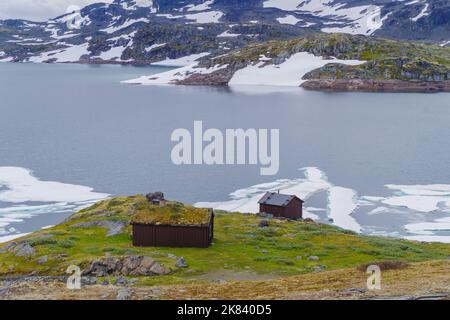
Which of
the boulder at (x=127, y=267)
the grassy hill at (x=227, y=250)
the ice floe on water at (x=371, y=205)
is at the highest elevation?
the boulder at (x=127, y=267)

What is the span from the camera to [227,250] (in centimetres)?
4669

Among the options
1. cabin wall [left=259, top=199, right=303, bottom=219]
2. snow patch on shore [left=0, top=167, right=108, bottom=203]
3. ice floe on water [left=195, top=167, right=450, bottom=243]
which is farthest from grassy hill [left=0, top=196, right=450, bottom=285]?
snow patch on shore [left=0, top=167, right=108, bottom=203]

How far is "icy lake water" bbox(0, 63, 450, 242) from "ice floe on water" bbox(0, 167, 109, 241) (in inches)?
5.7

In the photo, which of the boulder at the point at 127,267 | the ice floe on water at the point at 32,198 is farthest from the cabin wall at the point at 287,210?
the boulder at the point at 127,267

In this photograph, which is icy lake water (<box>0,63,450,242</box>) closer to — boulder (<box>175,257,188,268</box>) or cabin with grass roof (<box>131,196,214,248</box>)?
cabin with grass roof (<box>131,196,214,248</box>)

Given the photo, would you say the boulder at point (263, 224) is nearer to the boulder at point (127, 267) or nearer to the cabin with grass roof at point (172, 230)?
the cabin with grass roof at point (172, 230)

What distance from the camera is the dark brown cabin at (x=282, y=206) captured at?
211ft

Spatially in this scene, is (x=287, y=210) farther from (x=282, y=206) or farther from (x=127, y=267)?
(x=127, y=267)

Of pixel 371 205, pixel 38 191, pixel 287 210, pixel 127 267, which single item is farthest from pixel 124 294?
pixel 38 191

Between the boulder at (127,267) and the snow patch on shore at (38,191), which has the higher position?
the boulder at (127,267)

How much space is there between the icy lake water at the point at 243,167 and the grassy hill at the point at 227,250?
11305 millimetres

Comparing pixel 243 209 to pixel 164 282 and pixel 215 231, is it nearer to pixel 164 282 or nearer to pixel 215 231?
pixel 215 231
